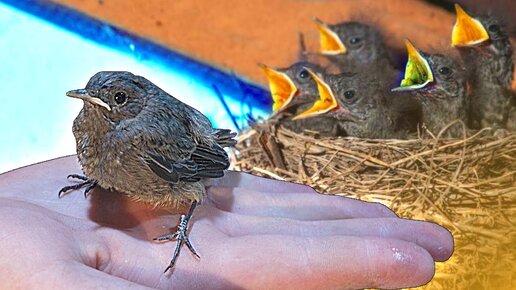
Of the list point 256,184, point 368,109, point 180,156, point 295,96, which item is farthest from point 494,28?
point 180,156

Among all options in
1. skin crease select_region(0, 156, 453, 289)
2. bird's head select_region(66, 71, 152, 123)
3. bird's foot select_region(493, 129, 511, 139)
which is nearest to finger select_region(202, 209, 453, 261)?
skin crease select_region(0, 156, 453, 289)

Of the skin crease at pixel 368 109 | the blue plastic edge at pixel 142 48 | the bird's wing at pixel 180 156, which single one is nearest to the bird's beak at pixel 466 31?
the skin crease at pixel 368 109

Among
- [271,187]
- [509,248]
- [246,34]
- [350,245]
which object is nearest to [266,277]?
[350,245]

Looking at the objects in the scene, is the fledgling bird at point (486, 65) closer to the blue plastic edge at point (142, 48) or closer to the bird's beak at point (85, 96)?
the blue plastic edge at point (142, 48)

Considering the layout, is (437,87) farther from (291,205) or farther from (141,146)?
(141,146)

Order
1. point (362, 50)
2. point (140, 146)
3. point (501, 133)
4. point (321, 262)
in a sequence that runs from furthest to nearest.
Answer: point (362, 50)
point (501, 133)
point (140, 146)
point (321, 262)

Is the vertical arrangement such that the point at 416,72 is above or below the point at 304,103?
above

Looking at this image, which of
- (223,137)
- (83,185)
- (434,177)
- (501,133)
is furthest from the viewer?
(501,133)
